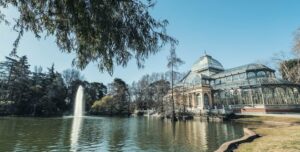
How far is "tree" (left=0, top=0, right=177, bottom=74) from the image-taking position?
441 cm

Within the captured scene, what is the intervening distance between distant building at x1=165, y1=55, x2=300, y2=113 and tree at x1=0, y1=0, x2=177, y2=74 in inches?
1127

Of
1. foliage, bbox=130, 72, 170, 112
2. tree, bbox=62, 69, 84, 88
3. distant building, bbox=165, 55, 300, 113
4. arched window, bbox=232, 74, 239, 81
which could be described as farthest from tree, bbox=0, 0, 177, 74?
tree, bbox=62, 69, 84, 88

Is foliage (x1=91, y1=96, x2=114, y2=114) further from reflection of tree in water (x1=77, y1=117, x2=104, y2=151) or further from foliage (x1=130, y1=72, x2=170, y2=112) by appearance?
reflection of tree in water (x1=77, y1=117, x2=104, y2=151)

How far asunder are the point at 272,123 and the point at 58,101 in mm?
49144

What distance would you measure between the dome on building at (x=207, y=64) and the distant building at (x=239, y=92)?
214 mm

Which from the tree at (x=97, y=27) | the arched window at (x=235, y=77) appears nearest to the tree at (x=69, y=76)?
the arched window at (x=235, y=77)

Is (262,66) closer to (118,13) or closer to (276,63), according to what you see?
(276,63)

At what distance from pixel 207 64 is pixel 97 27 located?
47.4 meters

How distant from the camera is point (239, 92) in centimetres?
3641

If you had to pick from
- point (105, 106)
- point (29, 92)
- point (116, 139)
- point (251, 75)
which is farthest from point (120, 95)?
point (116, 139)

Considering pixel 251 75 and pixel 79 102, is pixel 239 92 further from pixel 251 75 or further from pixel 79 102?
pixel 79 102

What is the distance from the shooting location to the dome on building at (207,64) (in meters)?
50.2

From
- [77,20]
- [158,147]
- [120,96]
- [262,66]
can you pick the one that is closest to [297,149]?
[158,147]

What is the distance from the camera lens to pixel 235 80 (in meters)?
40.6
